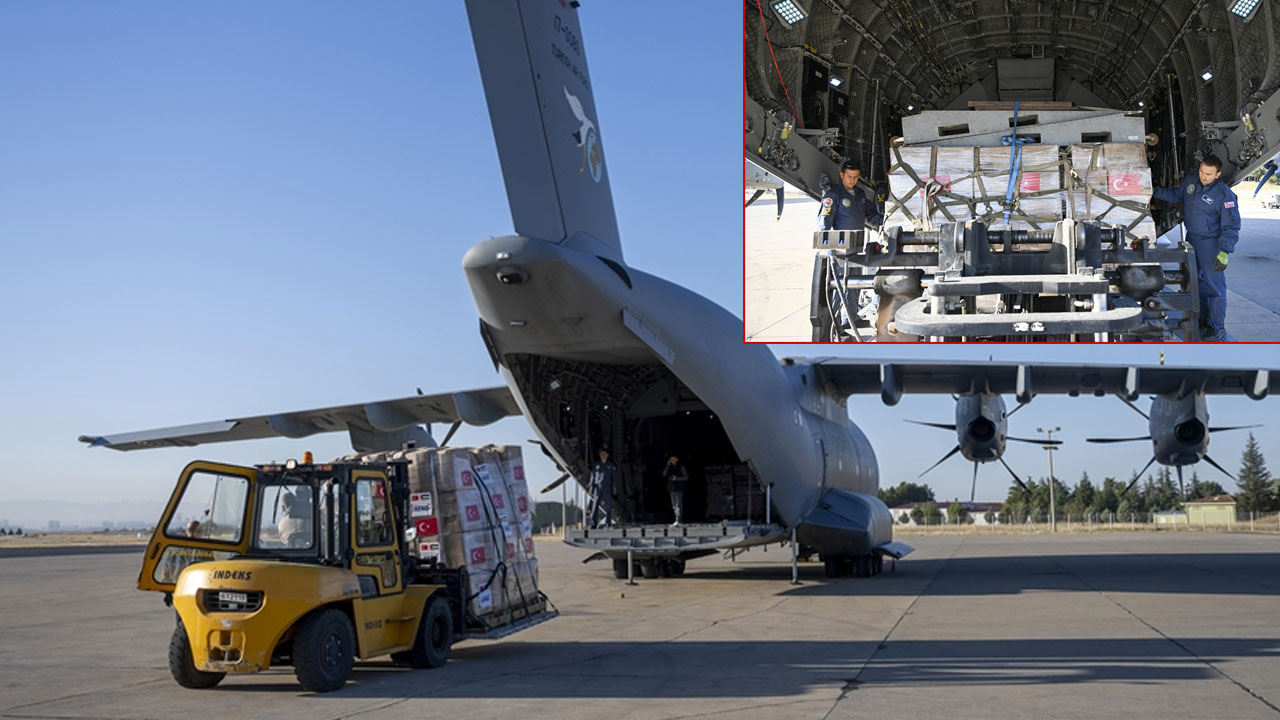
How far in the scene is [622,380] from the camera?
15.2 meters

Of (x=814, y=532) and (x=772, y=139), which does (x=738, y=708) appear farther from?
(x=814, y=532)

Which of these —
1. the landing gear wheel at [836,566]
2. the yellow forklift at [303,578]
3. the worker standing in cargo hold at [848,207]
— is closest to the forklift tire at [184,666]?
the yellow forklift at [303,578]

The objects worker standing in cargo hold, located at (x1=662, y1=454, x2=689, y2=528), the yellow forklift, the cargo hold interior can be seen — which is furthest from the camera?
worker standing in cargo hold, located at (x1=662, y1=454, x2=689, y2=528)

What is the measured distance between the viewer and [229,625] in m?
7.17

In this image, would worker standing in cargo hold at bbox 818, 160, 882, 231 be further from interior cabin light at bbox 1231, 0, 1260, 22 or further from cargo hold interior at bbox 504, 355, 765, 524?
cargo hold interior at bbox 504, 355, 765, 524

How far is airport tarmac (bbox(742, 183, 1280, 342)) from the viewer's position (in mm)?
8797

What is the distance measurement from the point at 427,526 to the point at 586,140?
4.09 meters

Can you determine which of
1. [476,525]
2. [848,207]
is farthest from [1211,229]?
[476,525]

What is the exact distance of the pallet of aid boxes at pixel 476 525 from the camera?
9086 mm

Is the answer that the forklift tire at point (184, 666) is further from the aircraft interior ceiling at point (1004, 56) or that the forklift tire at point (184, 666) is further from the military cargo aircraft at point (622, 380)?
the aircraft interior ceiling at point (1004, 56)

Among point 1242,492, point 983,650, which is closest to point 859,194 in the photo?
point 983,650

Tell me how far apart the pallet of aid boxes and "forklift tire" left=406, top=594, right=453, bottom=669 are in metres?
0.32

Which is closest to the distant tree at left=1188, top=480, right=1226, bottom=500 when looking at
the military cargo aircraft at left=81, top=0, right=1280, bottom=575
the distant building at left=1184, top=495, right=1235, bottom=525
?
the distant building at left=1184, top=495, right=1235, bottom=525

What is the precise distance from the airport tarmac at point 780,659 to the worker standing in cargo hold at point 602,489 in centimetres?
98
